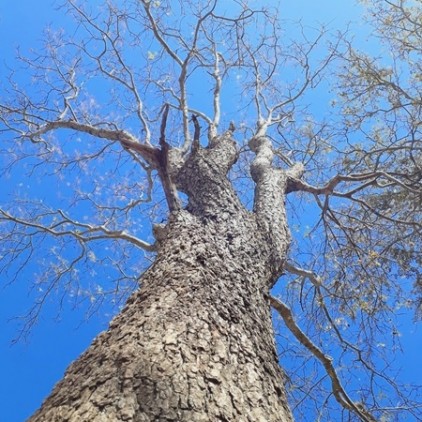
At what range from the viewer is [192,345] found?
5.84 ft

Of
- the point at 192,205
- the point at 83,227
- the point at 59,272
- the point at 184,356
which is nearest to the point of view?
the point at 184,356

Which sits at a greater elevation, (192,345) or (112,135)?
(112,135)

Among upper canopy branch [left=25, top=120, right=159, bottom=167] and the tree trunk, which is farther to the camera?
upper canopy branch [left=25, top=120, right=159, bottom=167]

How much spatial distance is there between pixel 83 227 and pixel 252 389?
4.16m

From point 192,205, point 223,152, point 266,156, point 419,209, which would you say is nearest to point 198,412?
point 192,205

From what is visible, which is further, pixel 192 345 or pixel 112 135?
pixel 112 135

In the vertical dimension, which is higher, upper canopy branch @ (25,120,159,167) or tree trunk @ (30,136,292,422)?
upper canopy branch @ (25,120,159,167)

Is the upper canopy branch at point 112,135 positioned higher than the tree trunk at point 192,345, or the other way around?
the upper canopy branch at point 112,135

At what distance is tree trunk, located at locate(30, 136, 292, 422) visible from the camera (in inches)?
57.9

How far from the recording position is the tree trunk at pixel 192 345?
1470 mm

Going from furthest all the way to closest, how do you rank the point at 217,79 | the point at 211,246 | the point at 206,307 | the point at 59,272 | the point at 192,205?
the point at 217,79 → the point at 59,272 → the point at 192,205 → the point at 211,246 → the point at 206,307

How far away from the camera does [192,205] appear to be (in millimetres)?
3365

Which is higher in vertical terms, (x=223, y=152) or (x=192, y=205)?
(x=223, y=152)

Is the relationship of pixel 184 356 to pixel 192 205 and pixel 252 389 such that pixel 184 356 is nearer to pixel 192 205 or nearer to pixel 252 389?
pixel 252 389
